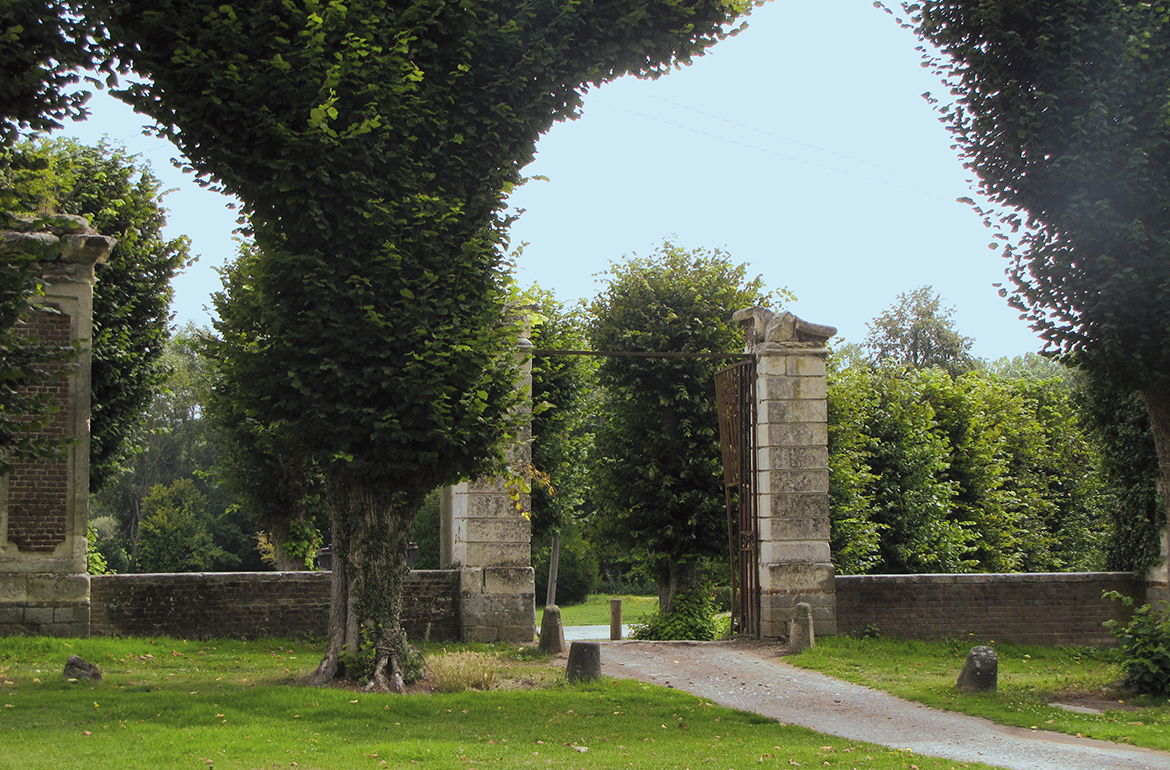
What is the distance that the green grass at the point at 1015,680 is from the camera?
8406mm

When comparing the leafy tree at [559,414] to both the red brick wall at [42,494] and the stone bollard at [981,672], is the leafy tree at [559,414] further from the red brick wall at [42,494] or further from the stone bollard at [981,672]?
the stone bollard at [981,672]

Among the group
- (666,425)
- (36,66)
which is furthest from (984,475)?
(36,66)

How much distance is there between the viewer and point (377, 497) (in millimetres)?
9562

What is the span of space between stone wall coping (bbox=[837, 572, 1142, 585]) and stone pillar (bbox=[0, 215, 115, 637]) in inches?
371

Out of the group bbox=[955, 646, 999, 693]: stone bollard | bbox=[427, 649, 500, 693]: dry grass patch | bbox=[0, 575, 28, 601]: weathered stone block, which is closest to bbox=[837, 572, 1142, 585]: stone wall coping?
bbox=[955, 646, 999, 693]: stone bollard

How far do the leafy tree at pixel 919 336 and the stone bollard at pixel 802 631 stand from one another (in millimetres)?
31618

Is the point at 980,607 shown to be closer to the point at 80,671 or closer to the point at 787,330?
the point at 787,330

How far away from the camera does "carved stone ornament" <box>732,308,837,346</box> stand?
13734 millimetres

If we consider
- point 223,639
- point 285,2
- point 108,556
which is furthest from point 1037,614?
point 108,556

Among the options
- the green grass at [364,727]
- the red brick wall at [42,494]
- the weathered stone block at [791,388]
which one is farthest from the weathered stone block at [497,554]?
the red brick wall at [42,494]

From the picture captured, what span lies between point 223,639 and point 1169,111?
11557 mm

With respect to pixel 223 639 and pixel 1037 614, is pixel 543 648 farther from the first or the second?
pixel 1037 614

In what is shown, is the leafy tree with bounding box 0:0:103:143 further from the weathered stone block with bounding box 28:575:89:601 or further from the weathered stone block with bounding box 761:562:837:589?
the weathered stone block with bounding box 761:562:837:589

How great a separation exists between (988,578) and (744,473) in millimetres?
3532
